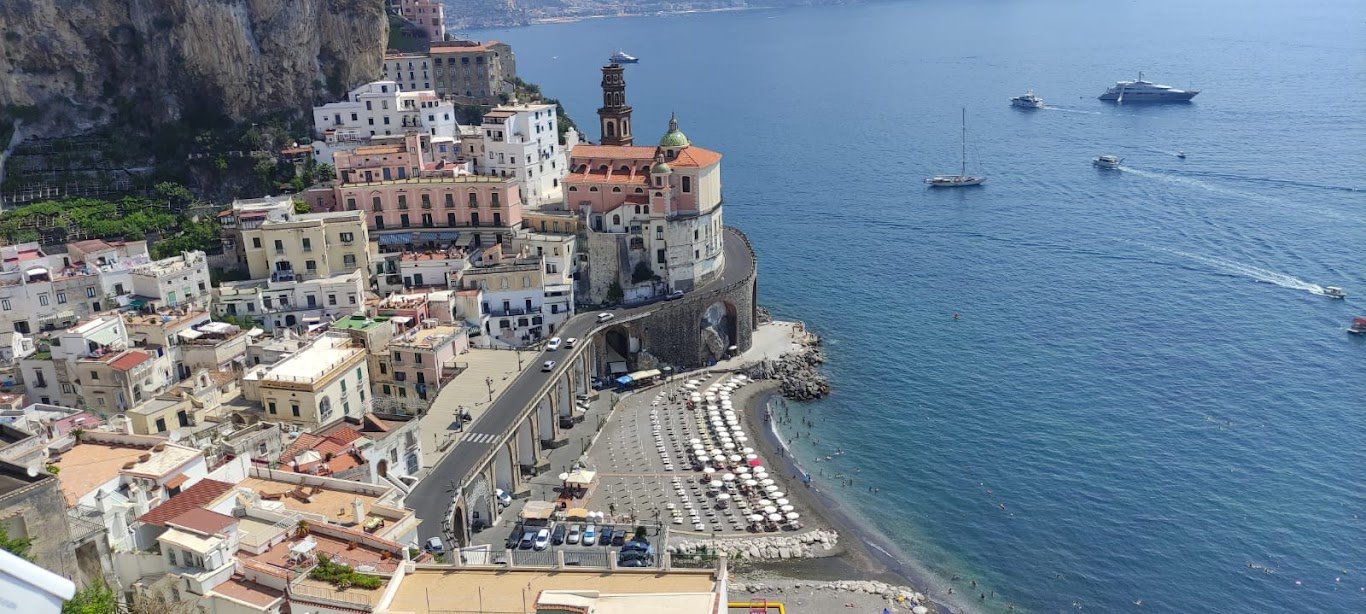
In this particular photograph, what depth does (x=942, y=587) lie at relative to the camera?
55.3 metres

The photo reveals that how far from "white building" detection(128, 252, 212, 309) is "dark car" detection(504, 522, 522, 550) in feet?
92.7

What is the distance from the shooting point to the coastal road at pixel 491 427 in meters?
51.5

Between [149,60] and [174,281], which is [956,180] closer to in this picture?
[149,60]

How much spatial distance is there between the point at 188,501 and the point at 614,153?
5127 centimetres

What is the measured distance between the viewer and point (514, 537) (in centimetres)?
5544

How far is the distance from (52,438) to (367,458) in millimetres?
13079

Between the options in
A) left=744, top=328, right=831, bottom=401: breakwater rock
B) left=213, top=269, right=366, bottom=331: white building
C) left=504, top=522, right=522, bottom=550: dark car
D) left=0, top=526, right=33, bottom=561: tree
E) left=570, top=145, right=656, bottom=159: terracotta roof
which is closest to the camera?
left=0, top=526, right=33, bottom=561: tree

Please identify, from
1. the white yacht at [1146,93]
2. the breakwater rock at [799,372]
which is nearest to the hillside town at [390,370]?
the breakwater rock at [799,372]

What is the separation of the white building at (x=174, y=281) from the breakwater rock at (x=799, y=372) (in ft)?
127

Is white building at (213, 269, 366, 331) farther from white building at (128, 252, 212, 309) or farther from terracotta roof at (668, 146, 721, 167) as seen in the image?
terracotta roof at (668, 146, 721, 167)

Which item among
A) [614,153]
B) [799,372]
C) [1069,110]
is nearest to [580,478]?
[799,372]

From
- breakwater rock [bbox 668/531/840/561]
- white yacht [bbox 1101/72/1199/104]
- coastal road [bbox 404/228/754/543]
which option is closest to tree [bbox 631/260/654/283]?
coastal road [bbox 404/228/754/543]

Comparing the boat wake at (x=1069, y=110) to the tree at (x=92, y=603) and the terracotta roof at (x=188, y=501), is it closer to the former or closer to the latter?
the terracotta roof at (x=188, y=501)

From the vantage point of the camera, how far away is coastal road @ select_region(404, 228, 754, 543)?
169ft
